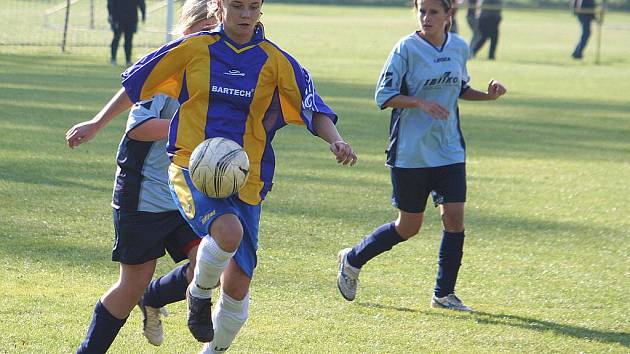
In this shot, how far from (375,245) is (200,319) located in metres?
2.43

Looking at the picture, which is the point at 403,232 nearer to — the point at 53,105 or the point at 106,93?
the point at 53,105

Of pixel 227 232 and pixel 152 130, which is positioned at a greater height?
pixel 152 130

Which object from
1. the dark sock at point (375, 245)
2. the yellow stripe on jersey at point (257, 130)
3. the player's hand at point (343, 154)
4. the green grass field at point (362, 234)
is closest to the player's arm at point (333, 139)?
the player's hand at point (343, 154)

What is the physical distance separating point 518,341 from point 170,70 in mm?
2324

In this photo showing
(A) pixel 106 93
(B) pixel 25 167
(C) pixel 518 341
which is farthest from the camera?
(A) pixel 106 93

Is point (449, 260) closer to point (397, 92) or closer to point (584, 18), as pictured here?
point (397, 92)

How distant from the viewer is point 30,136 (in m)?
12.7

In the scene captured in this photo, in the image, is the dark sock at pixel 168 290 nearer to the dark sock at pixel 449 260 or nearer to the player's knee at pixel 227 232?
the player's knee at pixel 227 232

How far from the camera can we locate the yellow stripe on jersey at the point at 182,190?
4785mm

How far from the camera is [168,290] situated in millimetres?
5527

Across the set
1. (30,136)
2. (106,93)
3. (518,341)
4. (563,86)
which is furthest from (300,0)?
(518,341)

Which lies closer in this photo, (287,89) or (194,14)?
(287,89)

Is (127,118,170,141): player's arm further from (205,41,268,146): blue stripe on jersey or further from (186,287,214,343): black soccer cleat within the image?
(186,287,214,343): black soccer cleat

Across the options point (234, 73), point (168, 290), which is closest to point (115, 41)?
point (168, 290)
